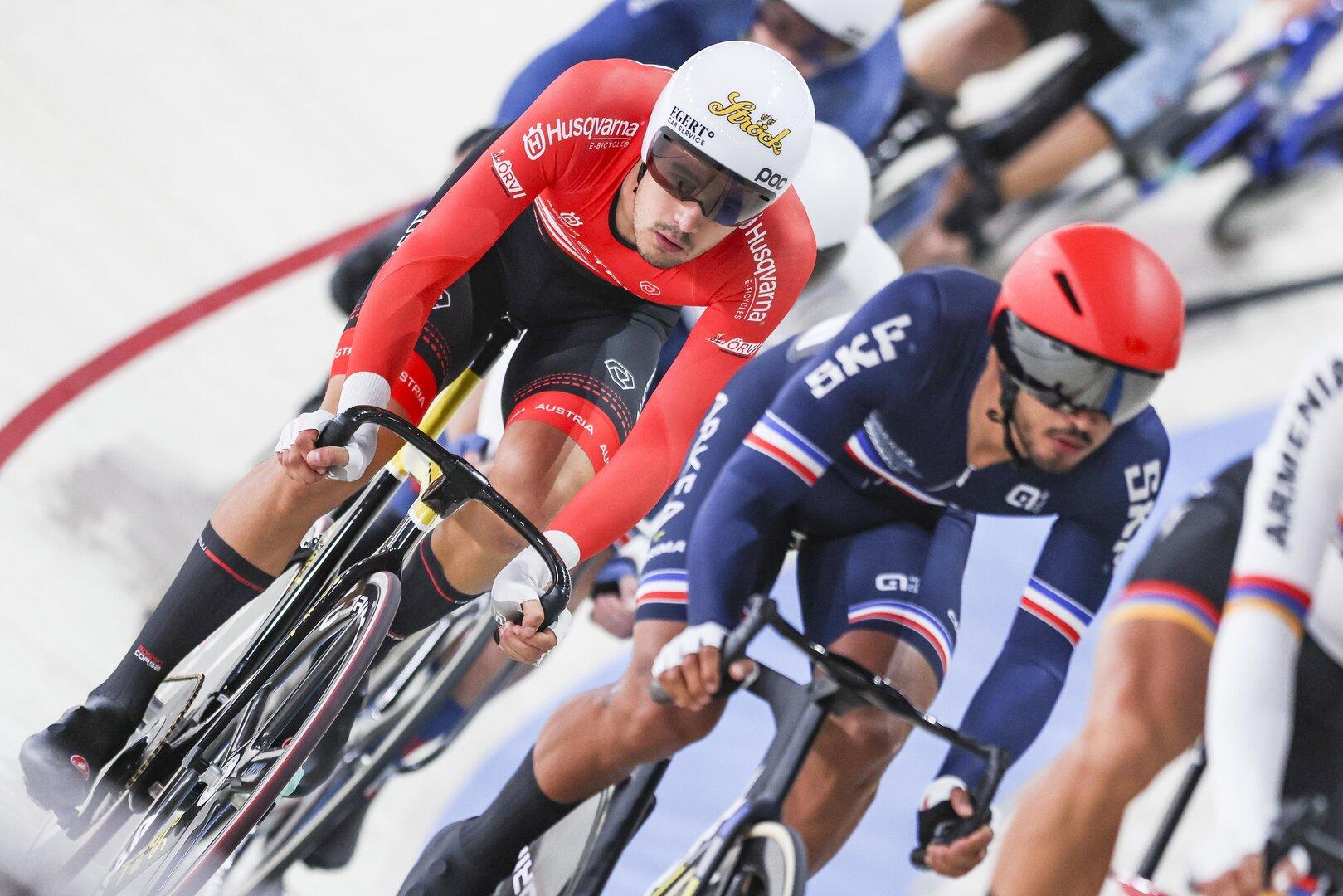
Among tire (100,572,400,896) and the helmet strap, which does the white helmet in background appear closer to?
the helmet strap

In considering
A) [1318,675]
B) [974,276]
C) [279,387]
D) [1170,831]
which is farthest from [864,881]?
[279,387]

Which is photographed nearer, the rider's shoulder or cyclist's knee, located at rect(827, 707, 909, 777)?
cyclist's knee, located at rect(827, 707, 909, 777)

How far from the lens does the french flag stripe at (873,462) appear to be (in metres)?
3.08

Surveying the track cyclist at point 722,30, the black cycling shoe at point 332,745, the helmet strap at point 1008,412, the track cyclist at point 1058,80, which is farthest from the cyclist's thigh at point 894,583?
the track cyclist at point 1058,80

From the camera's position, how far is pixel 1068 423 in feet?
9.07

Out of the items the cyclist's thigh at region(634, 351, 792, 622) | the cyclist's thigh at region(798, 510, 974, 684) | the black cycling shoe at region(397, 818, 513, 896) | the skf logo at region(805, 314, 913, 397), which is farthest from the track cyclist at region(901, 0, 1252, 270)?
the black cycling shoe at region(397, 818, 513, 896)

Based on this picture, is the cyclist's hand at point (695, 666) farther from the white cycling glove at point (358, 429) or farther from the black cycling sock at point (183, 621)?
the black cycling sock at point (183, 621)

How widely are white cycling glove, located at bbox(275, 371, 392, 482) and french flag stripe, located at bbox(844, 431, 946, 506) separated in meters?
0.93

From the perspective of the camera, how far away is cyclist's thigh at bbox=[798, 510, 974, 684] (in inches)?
117

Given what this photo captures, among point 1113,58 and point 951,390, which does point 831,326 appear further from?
point 1113,58

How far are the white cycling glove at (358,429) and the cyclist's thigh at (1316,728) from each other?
1715 mm

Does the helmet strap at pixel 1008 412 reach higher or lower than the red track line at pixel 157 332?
higher

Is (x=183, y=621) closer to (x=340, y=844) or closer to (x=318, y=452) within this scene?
(x=318, y=452)

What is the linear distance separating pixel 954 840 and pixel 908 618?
46cm
